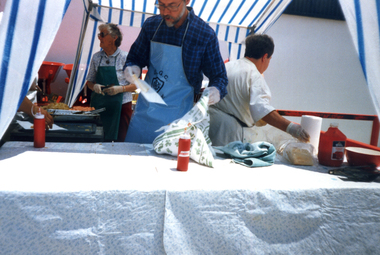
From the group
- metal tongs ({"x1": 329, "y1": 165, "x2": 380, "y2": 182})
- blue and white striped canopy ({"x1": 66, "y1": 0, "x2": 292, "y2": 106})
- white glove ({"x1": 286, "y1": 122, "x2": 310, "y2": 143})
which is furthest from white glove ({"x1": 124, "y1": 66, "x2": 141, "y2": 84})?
blue and white striped canopy ({"x1": 66, "y1": 0, "x2": 292, "y2": 106})

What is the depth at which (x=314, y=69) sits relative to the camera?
262 inches

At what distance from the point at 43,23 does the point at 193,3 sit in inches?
109

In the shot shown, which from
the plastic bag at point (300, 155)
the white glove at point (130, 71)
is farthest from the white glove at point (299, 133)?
the white glove at point (130, 71)

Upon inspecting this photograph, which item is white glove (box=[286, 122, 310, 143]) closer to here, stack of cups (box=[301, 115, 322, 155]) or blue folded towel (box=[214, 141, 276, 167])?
stack of cups (box=[301, 115, 322, 155])

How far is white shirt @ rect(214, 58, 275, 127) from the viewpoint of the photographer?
6.72 feet

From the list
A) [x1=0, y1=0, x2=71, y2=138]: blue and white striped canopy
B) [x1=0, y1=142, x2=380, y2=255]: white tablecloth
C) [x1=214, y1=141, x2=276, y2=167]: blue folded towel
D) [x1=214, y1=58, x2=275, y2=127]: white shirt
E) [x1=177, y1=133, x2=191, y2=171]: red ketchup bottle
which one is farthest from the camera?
[x1=214, y1=58, x2=275, y2=127]: white shirt

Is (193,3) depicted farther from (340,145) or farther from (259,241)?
(259,241)

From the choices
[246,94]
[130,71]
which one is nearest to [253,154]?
[246,94]

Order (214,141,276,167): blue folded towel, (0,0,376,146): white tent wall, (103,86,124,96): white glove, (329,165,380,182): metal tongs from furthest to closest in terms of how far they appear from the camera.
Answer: (0,0,376,146): white tent wall < (103,86,124,96): white glove < (214,141,276,167): blue folded towel < (329,165,380,182): metal tongs

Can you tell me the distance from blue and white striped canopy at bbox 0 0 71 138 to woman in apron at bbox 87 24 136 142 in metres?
1.90

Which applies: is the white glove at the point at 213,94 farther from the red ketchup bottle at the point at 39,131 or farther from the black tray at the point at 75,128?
the red ketchup bottle at the point at 39,131

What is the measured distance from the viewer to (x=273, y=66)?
6430 mm

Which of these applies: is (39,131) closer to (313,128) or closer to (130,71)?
(130,71)

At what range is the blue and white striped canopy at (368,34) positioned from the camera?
1.41 m
